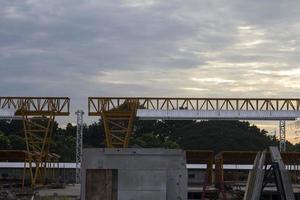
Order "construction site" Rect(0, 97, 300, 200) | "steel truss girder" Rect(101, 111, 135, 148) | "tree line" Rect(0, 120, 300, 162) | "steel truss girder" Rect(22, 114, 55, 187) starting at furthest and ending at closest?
"tree line" Rect(0, 120, 300, 162) → "steel truss girder" Rect(22, 114, 55, 187) → "steel truss girder" Rect(101, 111, 135, 148) → "construction site" Rect(0, 97, 300, 200)

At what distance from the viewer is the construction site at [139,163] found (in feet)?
61.0

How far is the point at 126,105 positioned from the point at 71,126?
67.8m

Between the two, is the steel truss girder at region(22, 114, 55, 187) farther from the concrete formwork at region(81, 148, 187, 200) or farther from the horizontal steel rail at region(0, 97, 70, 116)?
the concrete formwork at region(81, 148, 187, 200)

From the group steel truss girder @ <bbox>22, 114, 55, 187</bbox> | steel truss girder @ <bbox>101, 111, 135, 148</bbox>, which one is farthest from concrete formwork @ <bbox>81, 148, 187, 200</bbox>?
steel truss girder @ <bbox>22, 114, 55, 187</bbox>

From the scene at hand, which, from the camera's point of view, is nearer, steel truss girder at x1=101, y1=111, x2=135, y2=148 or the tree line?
steel truss girder at x1=101, y1=111, x2=135, y2=148

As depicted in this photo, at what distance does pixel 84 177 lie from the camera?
18.6 meters

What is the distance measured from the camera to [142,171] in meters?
18.8

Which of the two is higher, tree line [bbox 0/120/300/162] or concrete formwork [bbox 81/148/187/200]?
tree line [bbox 0/120/300/162]

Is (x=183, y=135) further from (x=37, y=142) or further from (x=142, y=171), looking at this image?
(x=142, y=171)

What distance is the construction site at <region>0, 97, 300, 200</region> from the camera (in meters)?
18.6

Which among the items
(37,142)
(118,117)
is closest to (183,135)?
(37,142)

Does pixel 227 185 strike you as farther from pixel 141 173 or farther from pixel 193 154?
pixel 141 173

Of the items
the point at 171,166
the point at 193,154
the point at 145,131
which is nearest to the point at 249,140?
the point at 145,131

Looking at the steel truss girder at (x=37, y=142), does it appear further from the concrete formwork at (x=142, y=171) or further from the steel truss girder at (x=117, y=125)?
the concrete formwork at (x=142, y=171)
